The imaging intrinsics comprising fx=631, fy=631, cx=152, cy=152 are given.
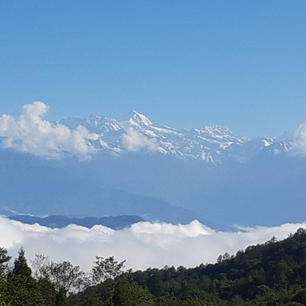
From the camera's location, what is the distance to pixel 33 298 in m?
51.5

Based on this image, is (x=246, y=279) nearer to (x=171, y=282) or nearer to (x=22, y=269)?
(x=171, y=282)

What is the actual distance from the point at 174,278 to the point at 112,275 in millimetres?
56697

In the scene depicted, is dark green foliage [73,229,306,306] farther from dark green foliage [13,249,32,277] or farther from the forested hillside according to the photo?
dark green foliage [13,249,32,277]

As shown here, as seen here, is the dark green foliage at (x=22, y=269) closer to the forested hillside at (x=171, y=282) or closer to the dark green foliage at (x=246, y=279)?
the forested hillside at (x=171, y=282)

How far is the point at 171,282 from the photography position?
375 feet

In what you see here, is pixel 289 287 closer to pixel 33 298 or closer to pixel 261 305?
pixel 261 305

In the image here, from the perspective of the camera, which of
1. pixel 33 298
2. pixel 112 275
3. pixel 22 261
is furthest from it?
pixel 112 275

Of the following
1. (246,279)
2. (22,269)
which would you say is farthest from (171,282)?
(22,269)

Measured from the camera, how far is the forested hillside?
2176 inches

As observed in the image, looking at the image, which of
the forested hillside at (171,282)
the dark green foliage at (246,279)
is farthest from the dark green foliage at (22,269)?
the dark green foliage at (246,279)

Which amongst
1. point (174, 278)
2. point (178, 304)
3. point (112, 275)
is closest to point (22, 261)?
point (112, 275)

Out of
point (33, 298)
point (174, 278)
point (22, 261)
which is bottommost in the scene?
point (33, 298)

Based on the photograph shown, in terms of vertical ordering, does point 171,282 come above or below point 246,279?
below

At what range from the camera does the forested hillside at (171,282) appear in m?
55.3
